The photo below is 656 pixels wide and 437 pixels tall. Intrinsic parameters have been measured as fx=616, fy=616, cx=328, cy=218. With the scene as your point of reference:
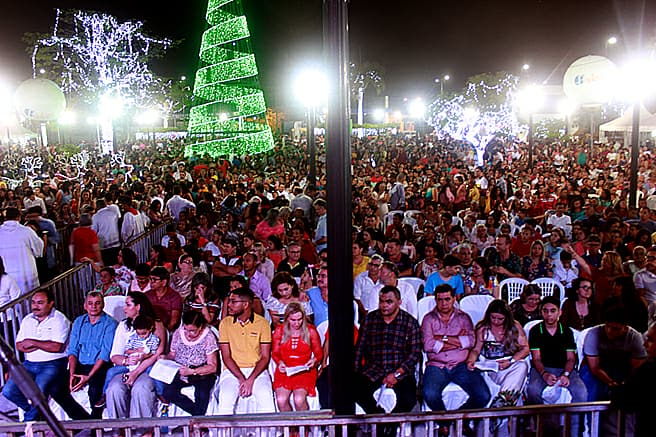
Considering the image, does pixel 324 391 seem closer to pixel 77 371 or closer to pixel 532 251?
pixel 77 371

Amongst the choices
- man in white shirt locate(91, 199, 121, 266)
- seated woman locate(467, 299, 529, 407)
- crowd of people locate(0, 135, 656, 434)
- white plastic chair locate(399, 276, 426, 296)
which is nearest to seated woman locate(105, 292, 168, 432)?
crowd of people locate(0, 135, 656, 434)

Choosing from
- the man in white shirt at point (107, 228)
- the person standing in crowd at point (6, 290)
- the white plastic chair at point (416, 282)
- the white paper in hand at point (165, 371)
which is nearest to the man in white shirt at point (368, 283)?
the white plastic chair at point (416, 282)

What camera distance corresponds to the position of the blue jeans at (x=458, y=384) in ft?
15.8

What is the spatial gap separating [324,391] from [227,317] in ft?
3.26

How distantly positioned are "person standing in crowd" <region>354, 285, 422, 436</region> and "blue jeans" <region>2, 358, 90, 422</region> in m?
2.19

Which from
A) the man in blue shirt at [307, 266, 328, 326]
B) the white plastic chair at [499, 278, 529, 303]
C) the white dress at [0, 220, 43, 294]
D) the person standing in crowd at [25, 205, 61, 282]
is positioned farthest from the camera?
the person standing in crowd at [25, 205, 61, 282]

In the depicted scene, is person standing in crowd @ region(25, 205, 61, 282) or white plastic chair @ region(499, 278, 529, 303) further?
person standing in crowd @ region(25, 205, 61, 282)

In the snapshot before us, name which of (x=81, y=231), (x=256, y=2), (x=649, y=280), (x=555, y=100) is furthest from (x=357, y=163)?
(x=555, y=100)

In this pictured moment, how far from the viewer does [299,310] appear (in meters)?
4.92

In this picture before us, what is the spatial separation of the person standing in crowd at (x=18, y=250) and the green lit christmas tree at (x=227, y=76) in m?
13.8

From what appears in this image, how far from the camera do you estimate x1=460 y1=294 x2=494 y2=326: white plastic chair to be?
18.9ft

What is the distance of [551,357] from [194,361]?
2845 millimetres

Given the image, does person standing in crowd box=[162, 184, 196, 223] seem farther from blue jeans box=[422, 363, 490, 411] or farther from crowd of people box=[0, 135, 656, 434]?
blue jeans box=[422, 363, 490, 411]

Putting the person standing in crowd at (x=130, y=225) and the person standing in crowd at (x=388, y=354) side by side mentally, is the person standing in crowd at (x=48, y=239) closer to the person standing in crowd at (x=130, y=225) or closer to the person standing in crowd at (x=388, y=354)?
the person standing in crowd at (x=130, y=225)
